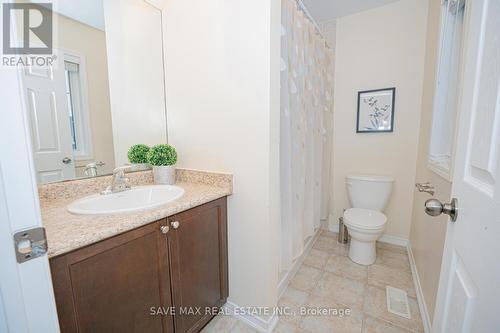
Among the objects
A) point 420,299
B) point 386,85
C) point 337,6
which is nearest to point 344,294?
point 420,299

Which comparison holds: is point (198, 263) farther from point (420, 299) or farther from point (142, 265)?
point (420, 299)

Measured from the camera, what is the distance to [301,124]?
1.62 meters

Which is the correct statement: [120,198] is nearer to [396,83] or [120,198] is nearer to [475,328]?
[475,328]

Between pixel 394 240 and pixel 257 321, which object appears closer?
pixel 257 321

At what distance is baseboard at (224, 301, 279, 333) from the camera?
126 centimetres

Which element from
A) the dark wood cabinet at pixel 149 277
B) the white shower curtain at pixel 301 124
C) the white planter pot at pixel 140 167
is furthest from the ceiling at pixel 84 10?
the dark wood cabinet at pixel 149 277

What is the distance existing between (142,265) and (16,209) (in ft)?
1.88

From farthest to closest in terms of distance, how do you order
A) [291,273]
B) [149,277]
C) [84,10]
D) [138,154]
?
[291,273] < [138,154] < [84,10] < [149,277]

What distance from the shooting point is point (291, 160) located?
4.91ft

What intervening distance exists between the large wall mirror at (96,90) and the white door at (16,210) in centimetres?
76

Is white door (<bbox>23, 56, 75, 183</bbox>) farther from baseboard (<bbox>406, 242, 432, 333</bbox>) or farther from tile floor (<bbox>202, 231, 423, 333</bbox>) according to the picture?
baseboard (<bbox>406, 242, 432, 333</bbox>)

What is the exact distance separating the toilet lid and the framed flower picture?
87 cm

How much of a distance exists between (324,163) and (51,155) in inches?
85.8

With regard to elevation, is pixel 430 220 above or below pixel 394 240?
above
